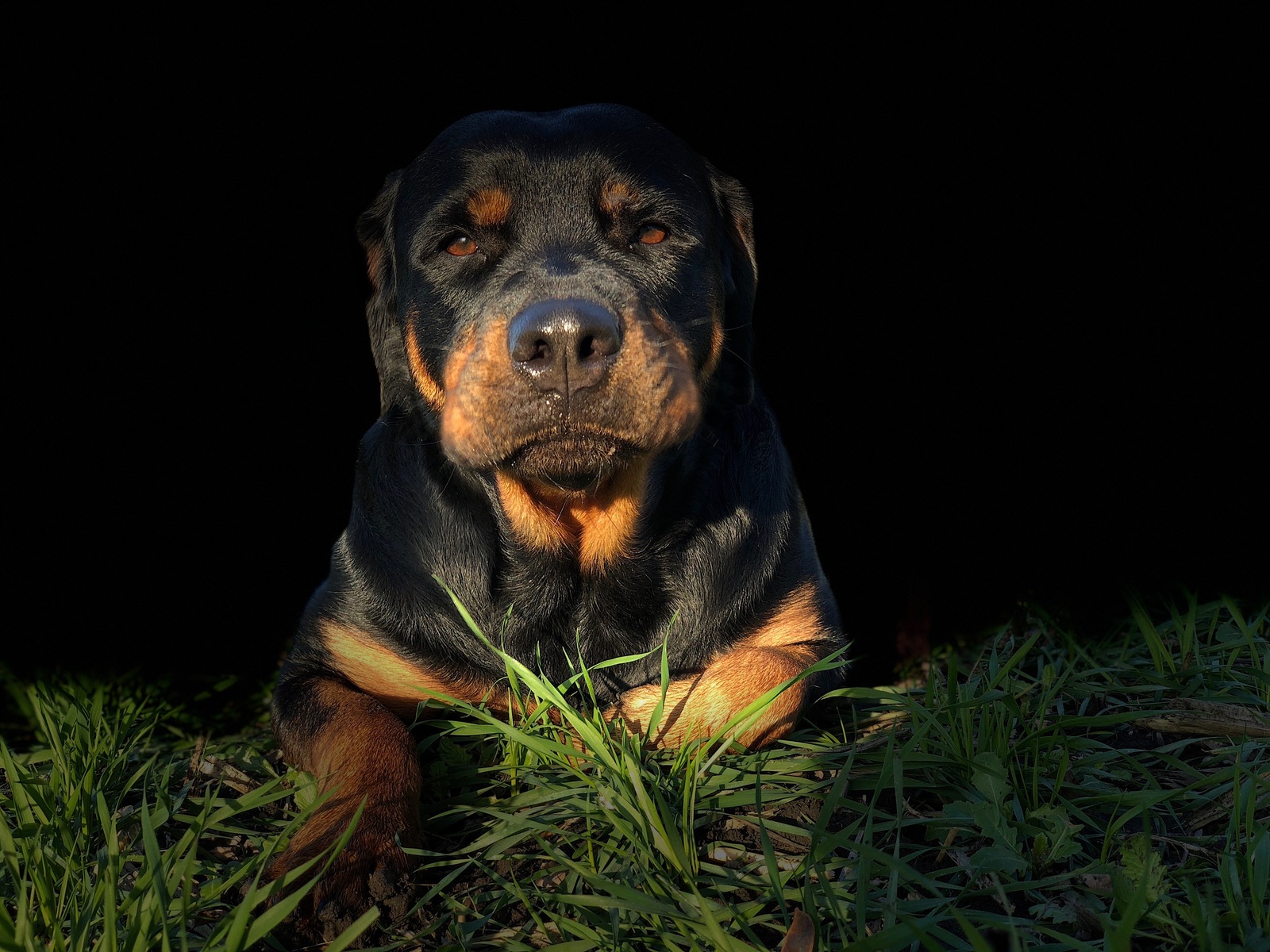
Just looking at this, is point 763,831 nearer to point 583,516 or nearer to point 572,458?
point 572,458

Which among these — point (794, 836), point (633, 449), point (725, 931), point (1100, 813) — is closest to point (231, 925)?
point (725, 931)

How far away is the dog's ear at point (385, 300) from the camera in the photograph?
286 centimetres

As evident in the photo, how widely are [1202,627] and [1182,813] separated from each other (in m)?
1.19

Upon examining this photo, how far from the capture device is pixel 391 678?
259cm

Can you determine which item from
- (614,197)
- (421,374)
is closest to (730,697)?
(421,374)

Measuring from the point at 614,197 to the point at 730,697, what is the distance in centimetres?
130

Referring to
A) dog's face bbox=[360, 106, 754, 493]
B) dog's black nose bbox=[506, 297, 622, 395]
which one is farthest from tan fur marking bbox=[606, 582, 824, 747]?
dog's black nose bbox=[506, 297, 622, 395]

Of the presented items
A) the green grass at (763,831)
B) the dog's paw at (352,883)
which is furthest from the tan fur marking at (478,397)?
the dog's paw at (352,883)

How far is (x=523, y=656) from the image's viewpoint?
257 cm

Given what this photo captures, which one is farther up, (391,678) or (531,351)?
(531,351)

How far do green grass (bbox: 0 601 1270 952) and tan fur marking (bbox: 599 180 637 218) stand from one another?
1.22 m

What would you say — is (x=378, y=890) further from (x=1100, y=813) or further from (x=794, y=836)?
(x=1100, y=813)

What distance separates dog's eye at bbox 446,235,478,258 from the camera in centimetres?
258

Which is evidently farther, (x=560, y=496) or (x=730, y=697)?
(x=560, y=496)
